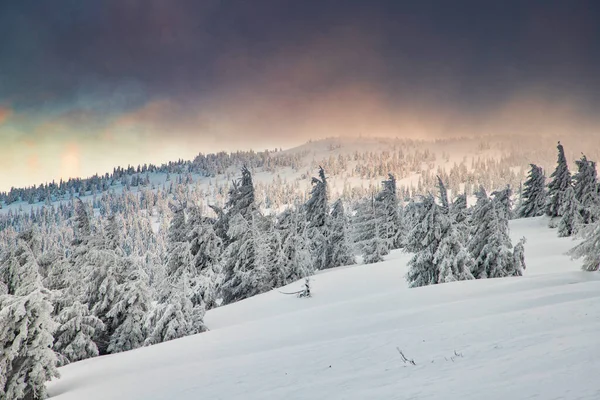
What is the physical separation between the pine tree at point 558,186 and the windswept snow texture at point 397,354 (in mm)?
32298

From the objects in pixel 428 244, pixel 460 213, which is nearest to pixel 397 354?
pixel 428 244

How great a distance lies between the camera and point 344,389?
8.70 meters

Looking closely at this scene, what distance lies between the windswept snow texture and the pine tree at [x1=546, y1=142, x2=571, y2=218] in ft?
106

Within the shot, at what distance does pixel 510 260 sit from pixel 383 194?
78.4 feet

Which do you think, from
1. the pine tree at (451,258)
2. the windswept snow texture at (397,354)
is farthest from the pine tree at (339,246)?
the windswept snow texture at (397,354)

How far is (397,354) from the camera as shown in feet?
34.6

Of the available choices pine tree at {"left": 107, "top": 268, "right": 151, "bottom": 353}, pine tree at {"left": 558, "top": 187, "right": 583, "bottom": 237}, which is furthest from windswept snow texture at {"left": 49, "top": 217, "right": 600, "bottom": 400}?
pine tree at {"left": 558, "top": 187, "right": 583, "bottom": 237}

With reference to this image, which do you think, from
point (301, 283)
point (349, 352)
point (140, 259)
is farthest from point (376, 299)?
point (140, 259)

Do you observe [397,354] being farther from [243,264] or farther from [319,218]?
[319,218]

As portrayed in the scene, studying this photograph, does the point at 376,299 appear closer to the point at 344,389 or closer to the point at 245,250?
the point at 344,389

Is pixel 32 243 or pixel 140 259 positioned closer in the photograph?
pixel 32 243

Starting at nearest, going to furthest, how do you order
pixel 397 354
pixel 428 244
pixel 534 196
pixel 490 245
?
pixel 397 354
pixel 490 245
pixel 428 244
pixel 534 196

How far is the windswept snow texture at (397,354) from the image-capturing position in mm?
7449

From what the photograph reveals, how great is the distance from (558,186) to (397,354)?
148ft
